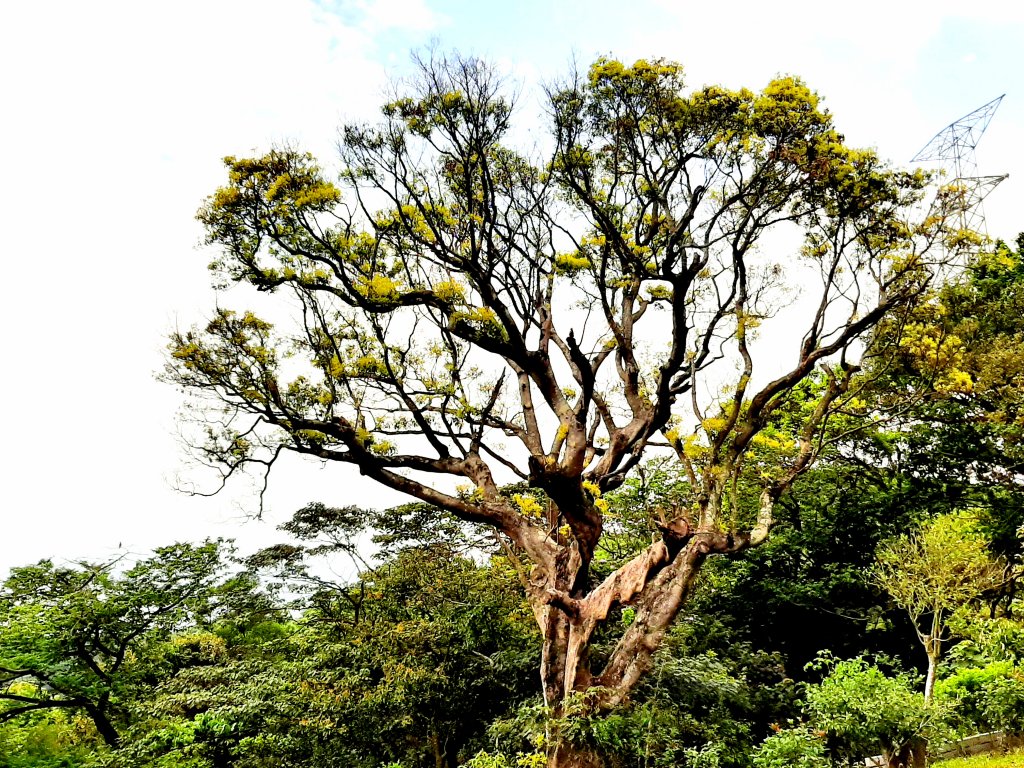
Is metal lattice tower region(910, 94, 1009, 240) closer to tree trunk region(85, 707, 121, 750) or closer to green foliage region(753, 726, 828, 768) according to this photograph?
green foliage region(753, 726, 828, 768)

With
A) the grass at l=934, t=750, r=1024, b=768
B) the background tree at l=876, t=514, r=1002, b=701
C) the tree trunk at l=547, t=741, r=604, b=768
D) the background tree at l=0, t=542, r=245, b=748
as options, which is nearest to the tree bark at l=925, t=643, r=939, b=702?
the background tree at l=876, t=514, r=1002, b=701

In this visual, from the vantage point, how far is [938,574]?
30.3 ft

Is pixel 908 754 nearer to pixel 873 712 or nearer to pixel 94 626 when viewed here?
pixel 873 712

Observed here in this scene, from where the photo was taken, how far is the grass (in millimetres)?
7189

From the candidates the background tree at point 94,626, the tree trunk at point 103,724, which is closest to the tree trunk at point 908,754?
the background tree at point 94,626

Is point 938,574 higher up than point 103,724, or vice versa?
point 938,574

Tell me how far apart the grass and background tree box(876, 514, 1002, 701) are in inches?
34.2

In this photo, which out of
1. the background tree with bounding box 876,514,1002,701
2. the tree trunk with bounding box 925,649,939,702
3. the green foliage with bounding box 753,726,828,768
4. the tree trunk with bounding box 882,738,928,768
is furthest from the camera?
the background tree with bounding box 876,514,1002,701

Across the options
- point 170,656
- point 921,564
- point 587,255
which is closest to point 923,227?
point 587,255

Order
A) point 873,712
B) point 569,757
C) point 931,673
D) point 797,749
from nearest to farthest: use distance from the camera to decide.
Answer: point 873,712 → point 797,749 → point 569,757 → point 931,673

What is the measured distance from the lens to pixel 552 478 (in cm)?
701

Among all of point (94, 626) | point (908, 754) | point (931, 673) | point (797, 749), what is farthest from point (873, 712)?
point (94, 626)

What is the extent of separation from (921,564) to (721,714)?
3.56 metres

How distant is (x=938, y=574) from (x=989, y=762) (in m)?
2.32
